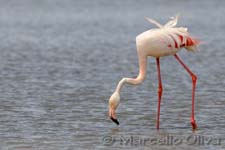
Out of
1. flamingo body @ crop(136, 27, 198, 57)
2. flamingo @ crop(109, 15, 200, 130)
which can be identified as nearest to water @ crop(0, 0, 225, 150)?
flamingo @ crop(109, 15, 200, 130)

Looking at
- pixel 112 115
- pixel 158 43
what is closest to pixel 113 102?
pixel 112 115

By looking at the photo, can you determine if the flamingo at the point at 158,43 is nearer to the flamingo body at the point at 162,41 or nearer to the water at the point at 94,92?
the flamingo body at the point at 162,41

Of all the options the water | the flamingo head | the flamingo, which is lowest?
the water

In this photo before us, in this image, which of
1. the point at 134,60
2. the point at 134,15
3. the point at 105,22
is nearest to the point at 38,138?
the point at 134,60

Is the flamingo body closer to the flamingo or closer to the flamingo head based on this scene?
the flamingo

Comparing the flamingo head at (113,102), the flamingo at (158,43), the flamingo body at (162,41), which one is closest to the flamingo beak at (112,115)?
the flamingo head at (113,102)

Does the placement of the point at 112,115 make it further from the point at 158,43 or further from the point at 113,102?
the point at 158,43

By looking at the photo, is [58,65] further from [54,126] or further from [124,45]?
[54,126]

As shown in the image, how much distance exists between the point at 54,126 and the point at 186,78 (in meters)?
4.79

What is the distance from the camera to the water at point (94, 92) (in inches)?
356

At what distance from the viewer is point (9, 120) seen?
10.0 m

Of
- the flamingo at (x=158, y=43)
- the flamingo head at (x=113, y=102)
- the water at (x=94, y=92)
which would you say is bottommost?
the water at (x=94, y=92)

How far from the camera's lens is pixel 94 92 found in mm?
12438

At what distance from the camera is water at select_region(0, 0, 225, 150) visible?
903 cm
